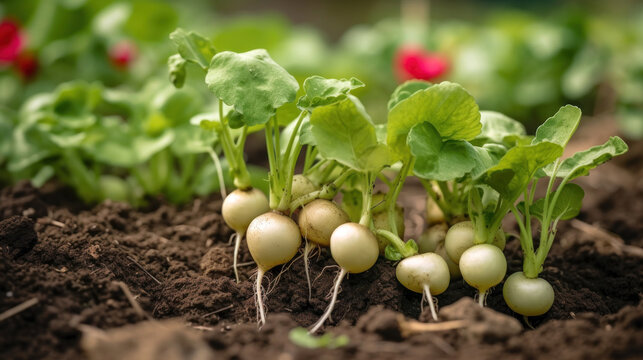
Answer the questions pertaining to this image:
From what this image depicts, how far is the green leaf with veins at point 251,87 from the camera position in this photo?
5.29ft

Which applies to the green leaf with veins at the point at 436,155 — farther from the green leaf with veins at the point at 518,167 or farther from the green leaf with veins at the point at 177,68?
the green leaf with veins at the point at 177,68

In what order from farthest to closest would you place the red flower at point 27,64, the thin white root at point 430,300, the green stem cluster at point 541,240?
the red flower at point 27,64, the green stem cluster at point 541,240, the thin white root at point 430,300

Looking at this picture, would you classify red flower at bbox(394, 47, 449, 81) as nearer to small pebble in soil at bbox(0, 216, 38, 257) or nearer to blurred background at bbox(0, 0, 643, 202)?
blurred background at bbox(0, 0, 643, 202)

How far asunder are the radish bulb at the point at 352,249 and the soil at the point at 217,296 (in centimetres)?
9

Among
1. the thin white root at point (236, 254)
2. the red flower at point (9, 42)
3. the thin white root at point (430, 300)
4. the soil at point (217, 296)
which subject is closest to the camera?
the soil at point (217, 296)

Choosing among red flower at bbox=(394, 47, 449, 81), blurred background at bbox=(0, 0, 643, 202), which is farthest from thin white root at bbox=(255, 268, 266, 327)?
red flower at bbox=(394, 47, 449, 81)

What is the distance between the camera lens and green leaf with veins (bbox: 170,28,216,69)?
1.75 m

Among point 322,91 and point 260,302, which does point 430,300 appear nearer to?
point 260,302

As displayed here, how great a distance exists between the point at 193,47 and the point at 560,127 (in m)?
1.19

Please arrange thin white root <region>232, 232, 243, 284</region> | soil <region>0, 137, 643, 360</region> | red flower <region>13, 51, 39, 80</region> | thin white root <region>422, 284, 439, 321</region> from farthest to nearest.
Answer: red flower <region>13, 51, 39, 80</region> < thin white root <region>232, 232, 243, 284</region> < thin white root <region>422, 284, 439, 321</region> < soil <region>0, 137, 643, 360</region>

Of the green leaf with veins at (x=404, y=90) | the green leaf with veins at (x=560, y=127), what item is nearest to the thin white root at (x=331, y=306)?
the green leaf with veins at (x=404, y=90)

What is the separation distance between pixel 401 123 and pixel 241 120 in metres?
0.51

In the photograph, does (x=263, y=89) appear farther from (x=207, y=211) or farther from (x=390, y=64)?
(x=390, y=64)

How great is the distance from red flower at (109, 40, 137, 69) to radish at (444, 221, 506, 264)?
2731 millimetres
